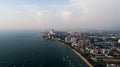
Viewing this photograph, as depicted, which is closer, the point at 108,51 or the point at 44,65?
the point at 44,65

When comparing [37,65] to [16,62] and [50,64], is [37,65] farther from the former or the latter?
[16,62]

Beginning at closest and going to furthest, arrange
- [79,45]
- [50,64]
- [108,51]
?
[50,64]
[108,51]
[79,45]

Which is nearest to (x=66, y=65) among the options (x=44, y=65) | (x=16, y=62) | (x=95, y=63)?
(x=44, y=65)

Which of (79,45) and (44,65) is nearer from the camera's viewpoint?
(44,65)

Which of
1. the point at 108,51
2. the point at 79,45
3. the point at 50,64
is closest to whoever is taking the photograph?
the point at 50,64

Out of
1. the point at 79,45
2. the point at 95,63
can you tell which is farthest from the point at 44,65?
the point at 79,45

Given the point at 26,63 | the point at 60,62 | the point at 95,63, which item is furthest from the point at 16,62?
the point at 95,63

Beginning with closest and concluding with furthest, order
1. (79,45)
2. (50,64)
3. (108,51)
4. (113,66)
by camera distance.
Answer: (113,66)
(50,64)
(108,51)
(79,45)

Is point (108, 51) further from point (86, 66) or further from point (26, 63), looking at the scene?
point (26, 63)
